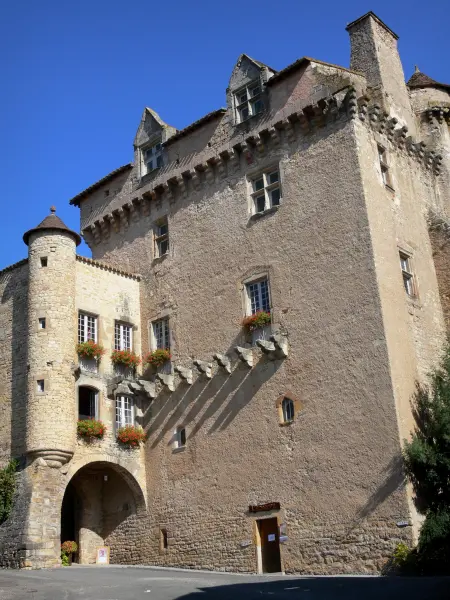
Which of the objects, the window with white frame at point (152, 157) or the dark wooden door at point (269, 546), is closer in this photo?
the dark wooden door at point (269, 546)

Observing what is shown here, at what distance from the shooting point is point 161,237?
26.8 meters

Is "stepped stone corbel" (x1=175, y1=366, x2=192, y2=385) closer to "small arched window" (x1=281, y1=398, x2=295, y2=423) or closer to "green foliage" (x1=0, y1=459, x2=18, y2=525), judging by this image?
"small arched window" (x1=281, y1=398, x2=295, y2=423)

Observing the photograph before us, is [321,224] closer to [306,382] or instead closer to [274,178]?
[274,178]

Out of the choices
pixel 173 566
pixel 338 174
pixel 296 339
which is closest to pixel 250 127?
pixel 338 174

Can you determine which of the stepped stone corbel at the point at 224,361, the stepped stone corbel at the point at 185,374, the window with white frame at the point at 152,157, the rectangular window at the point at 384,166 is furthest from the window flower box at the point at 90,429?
the rectangular window at the point at 384,166

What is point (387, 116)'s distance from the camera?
23047mm

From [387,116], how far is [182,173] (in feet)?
24.1

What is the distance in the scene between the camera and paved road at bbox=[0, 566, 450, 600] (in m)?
14.9

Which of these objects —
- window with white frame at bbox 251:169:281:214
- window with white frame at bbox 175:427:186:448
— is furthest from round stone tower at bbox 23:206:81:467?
window with white frame at bbox 251:169:281:214

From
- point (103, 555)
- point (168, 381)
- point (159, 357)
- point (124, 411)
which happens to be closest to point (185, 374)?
point (168, 381)

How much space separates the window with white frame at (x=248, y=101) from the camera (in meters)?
24.4

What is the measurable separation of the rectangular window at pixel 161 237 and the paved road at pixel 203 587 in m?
11.5

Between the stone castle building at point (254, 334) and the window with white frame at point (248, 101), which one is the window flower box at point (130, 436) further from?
the window with white frame at point (248, 101)

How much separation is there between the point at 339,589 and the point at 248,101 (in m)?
15.7
